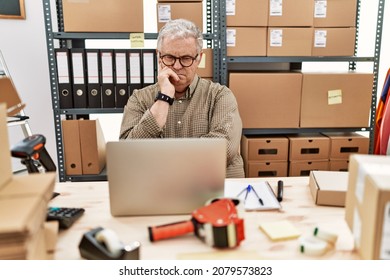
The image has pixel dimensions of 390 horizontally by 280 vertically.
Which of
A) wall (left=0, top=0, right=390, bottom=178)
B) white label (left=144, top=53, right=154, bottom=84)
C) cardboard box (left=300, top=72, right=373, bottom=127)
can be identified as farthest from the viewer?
wall (left=0, top=0, right=390, bottom=178)

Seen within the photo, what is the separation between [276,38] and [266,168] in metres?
0.82

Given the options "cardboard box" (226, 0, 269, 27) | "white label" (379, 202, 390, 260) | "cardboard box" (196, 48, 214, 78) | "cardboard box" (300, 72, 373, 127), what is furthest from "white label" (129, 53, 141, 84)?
"white label" (379, 202, 390, 260)

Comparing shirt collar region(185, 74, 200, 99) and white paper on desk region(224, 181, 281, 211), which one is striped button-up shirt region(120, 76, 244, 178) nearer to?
shirt collar region(185, 74, 200, 99)

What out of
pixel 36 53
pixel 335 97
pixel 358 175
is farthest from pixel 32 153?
pixel 36 53

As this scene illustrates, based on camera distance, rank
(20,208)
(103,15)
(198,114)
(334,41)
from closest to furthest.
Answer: (20,208) < (198,114) < (103,15) < (334,41)

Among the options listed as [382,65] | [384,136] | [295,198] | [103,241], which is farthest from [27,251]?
[382,65]

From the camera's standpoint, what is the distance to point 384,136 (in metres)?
2.28

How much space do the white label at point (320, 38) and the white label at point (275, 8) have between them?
0.88 ft

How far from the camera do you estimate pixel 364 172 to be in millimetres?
728

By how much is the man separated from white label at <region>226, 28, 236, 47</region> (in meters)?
0.53

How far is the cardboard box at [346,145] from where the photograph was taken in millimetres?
2336

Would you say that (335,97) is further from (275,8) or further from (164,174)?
(164,174)

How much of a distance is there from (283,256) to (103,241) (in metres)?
0.39

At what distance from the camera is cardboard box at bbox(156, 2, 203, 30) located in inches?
84.4
